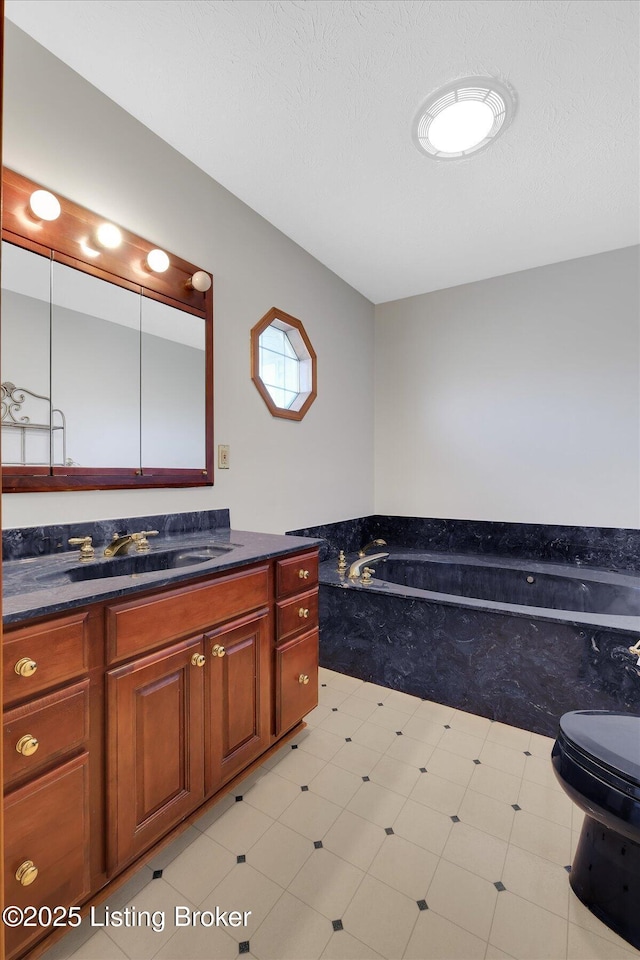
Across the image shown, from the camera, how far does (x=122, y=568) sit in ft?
5.19

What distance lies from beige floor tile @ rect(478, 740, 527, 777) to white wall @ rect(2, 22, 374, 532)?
4.95 feet

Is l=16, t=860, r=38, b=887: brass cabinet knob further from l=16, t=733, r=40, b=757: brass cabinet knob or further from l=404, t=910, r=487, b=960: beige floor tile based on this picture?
l=404, t=910, r=487, b=960: beige floor tile

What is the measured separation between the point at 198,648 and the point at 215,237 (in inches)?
76.6

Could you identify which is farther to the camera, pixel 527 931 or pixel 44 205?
pixel 44 205

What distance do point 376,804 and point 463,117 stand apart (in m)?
2.70

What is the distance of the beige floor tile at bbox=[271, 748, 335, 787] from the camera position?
5.71 ft

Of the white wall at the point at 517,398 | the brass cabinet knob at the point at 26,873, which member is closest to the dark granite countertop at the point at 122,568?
the brass cabinet knob at the point at 26,873

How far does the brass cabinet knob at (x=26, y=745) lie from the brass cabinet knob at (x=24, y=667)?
141mm

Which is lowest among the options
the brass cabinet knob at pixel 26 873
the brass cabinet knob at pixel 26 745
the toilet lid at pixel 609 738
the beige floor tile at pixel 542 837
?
the beige floor tile at pixel 542 837

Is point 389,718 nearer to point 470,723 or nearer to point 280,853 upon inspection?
point 470,723

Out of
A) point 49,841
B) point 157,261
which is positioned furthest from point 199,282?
point 49,841

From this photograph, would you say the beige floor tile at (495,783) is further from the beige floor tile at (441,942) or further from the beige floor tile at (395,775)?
the beige floor tile at (441,942)

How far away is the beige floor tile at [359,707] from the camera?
2.18m

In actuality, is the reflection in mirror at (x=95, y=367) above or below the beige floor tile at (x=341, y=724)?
above
